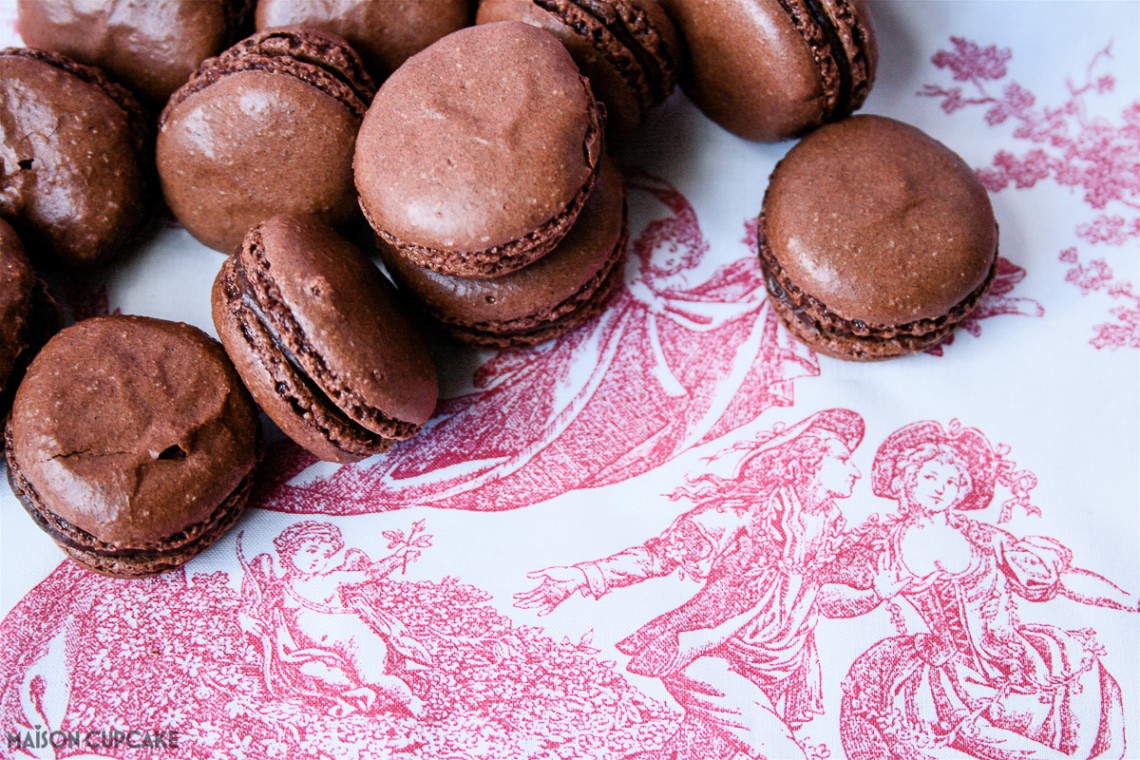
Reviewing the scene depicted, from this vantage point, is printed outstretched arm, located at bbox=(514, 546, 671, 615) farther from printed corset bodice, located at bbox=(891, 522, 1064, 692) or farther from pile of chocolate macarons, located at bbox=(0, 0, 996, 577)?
printed corset bodice, located at bbox=(891, 522, 1064, 692)

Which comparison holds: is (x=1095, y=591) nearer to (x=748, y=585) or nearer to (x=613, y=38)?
(x=748, y=585)

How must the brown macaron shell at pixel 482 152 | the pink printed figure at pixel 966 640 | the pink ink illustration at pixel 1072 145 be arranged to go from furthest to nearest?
the pink ink illustration at pixel 1072 145 → the pink printed figure at pixel 966 640 → the brown macaron shell at pixel 482 152

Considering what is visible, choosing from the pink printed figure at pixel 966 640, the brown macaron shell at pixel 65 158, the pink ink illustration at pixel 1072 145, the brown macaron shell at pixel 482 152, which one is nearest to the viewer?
the brown macaron shell at pixel 482 152

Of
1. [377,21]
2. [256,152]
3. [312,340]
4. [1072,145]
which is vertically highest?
[377,21]

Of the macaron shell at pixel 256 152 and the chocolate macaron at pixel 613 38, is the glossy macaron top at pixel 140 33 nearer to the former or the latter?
the macaron shell at pixel 256 152

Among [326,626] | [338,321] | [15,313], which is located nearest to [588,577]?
[326,626]

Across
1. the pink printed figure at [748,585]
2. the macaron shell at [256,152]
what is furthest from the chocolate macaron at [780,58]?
the macaron shell at [256,152]

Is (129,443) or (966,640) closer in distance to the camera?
(129,443)

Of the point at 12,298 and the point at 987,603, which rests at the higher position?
the point at 12,298
